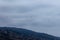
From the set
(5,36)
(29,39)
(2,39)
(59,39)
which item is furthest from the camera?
(59,39)

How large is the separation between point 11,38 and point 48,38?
54.2 m

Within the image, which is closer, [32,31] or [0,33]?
[0,33]

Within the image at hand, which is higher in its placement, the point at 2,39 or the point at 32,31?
the point at 32,31

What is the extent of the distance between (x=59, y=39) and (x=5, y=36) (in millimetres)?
52567

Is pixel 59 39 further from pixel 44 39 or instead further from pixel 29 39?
pixel 29 39

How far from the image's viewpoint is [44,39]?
14475 cm

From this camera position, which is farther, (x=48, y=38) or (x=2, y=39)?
(x=48, y=38)

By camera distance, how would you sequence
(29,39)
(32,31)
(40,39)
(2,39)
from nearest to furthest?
(2,39) < (29,39) < (40,39) < (32,31)

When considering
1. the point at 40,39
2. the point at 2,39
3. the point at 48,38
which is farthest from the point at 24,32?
the point at 2,39

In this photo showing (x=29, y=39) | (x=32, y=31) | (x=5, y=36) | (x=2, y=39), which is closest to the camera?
(x=2, y=39)

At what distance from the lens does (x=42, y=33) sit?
525ft

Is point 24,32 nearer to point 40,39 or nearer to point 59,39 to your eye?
point 40,39

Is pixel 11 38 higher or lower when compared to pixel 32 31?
lower

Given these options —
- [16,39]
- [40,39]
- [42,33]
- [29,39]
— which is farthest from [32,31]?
[16,39]
